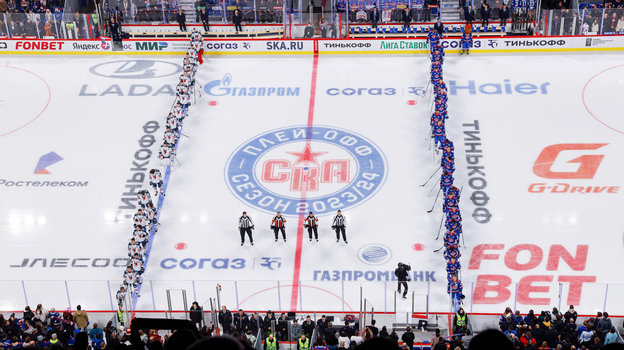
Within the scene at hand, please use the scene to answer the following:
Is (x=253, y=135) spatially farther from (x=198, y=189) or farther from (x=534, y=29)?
(x=534, y=29)

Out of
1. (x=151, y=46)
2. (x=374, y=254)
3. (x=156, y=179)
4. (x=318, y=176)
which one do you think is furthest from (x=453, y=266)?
(x=151, y=46)

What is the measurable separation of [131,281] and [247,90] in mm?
10087

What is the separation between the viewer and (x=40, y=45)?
2833 centimetres

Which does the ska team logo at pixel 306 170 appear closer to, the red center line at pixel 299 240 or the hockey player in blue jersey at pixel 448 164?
the red center line at pixel 299 240

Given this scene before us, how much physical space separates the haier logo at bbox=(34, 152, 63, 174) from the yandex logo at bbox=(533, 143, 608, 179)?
1338cm

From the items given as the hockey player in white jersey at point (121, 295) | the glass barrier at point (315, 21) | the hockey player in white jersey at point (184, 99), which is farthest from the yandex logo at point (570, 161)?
the hockey player in white jersey at point (121, 295)

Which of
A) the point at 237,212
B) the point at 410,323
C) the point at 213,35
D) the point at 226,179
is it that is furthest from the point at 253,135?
the point at 410,323

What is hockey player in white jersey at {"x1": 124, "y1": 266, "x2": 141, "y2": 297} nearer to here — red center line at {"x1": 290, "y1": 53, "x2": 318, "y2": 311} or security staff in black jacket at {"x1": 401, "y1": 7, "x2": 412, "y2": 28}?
red center line at {"x1": 290, "y1": 53, "x2": 318, "y2": 311}

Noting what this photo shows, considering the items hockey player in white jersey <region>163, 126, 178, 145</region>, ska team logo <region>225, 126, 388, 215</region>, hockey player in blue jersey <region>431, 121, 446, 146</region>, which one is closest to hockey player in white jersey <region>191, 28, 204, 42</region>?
ska team logo <region>225, 126, 388, 215</region>

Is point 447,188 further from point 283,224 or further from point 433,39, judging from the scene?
point 433,39

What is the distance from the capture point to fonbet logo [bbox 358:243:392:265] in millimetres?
18422

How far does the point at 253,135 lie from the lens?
23234mm

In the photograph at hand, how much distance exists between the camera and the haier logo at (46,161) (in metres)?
21.8

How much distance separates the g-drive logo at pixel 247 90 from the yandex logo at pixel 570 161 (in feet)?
26.8
